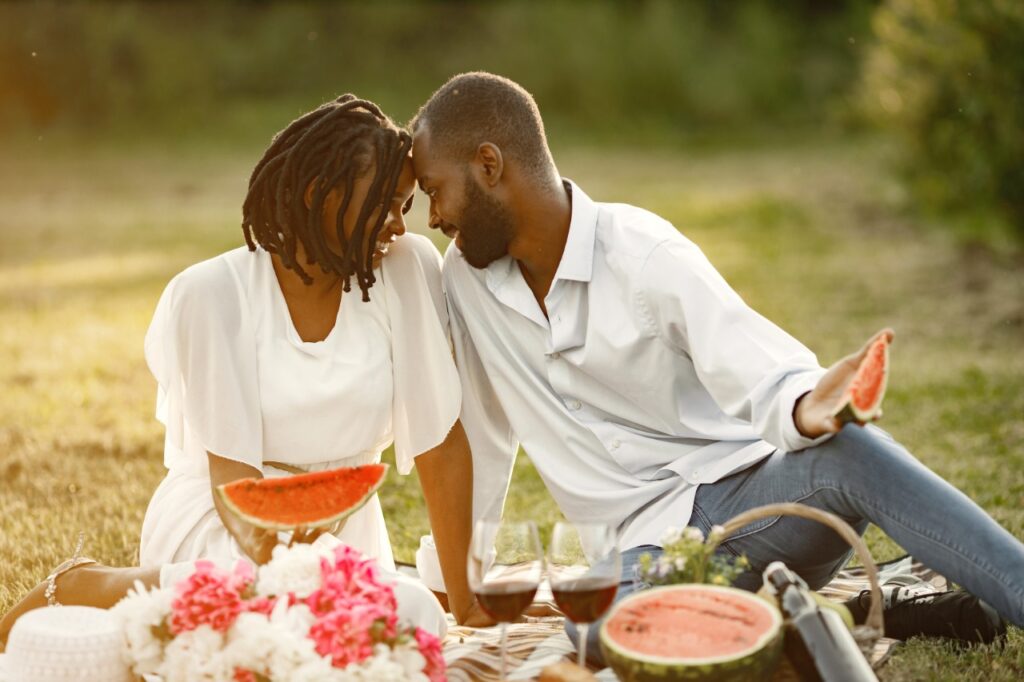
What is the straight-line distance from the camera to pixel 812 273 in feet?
44.5

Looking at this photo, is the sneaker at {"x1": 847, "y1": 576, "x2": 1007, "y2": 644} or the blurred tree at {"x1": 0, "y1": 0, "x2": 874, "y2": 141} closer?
the sneaker at {"x1": 847, "y1": 576, "x2": 1007, "y2": 644}

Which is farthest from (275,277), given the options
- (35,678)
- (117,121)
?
(117,121)

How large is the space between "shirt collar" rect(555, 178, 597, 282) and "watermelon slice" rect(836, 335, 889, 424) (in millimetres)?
1162

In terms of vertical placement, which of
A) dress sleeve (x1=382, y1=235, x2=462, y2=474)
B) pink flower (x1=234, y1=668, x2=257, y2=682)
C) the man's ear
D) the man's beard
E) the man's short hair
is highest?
the man's short hair

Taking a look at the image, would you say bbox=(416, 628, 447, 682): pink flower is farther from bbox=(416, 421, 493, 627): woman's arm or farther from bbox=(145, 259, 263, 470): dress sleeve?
bbox=(416, 421, 493, 627): woman's arm

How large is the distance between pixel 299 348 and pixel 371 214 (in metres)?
0.48

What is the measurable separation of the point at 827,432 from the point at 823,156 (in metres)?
21.5

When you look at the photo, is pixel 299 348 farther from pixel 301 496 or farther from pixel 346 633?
pixel 346 633

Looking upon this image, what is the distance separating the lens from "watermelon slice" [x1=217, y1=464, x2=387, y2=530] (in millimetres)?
3414

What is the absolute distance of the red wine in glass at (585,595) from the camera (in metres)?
3.04

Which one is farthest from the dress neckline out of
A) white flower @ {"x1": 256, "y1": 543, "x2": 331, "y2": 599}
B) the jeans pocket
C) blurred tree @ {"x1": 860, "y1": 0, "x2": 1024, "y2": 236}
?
blurred tree @ {"x1": 860, "y1": 0, "x2": 1024, "y2": 236}

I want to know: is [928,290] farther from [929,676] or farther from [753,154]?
[753,154]

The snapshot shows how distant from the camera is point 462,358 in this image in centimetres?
453

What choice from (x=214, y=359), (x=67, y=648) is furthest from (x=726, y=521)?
(x=67, y=648)
